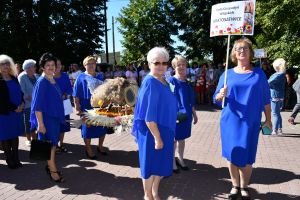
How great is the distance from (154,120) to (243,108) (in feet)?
4.28

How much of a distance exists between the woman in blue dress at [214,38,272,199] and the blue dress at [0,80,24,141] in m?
3.68

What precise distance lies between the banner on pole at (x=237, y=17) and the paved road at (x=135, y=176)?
2.28 meters

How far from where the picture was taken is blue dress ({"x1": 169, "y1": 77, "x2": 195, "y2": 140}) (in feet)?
18.7

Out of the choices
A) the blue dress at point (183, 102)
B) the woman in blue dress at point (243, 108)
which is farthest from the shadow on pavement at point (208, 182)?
the blue dress at point (183, 102)

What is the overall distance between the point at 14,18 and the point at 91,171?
2165cm

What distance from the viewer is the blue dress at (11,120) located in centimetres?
622

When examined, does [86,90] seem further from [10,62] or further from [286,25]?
[286,25]

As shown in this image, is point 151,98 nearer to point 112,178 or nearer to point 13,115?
point 112,178

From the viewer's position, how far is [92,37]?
28.0m

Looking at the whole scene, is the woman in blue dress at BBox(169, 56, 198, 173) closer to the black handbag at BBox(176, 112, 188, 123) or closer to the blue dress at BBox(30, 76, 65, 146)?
the black handbag at BBox(176, 112, 188, 123)

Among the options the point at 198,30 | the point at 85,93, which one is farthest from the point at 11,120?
the point at 198,30

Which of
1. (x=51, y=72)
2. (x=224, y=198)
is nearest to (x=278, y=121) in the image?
(x=224, y=198)

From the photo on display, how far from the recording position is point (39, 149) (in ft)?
16.7

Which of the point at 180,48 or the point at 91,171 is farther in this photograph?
the point at 180,48
